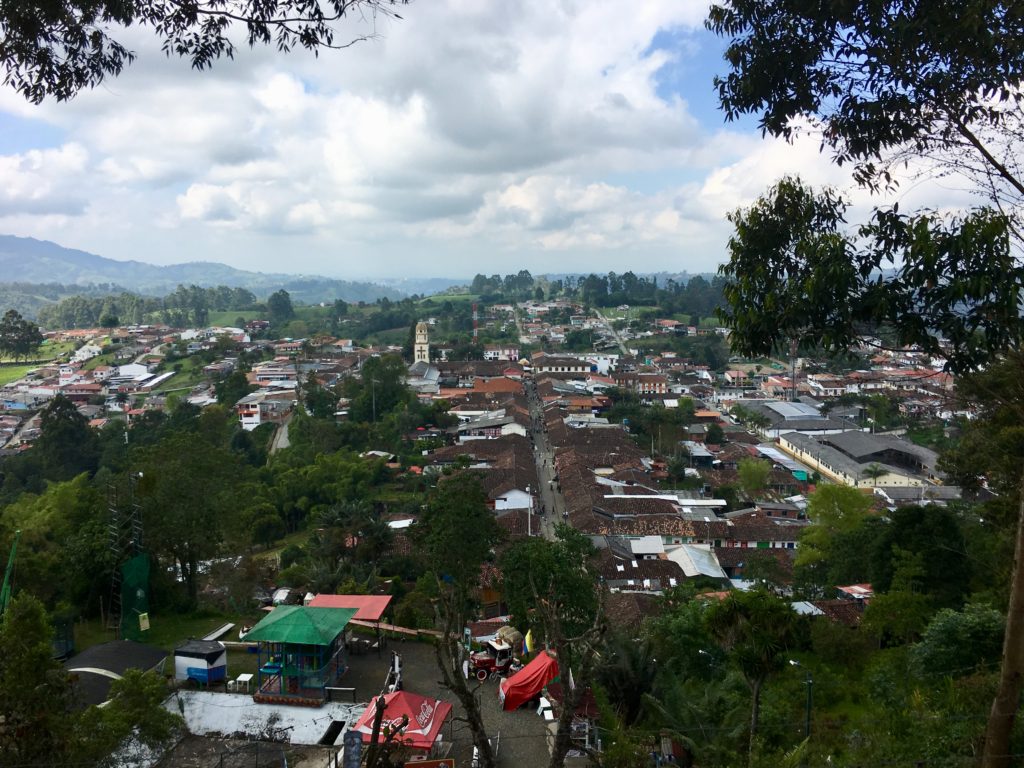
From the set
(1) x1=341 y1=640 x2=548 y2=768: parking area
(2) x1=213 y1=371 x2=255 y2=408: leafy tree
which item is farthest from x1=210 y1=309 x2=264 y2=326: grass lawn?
(1) x1=341 y1=640 x2=548 y2=768: parking area

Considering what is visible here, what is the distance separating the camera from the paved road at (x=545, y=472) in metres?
19.5

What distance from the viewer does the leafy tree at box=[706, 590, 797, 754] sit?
5.57m

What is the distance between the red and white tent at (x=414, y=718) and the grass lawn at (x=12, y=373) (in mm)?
49223

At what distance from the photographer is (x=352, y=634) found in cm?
942

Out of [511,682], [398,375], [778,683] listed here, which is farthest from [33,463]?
[778,683]

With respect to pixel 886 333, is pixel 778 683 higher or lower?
lower

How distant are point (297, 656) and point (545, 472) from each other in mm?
17593

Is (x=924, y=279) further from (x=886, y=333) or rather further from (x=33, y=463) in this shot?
(x=33, y=463)

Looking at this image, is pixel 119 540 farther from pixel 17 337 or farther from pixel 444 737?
pixel 17 337

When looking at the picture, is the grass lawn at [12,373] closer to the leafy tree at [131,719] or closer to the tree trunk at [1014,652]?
the leafy tree at [131,719]

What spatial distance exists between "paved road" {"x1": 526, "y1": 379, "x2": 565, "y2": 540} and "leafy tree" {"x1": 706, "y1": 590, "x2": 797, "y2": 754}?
1049 centimetres

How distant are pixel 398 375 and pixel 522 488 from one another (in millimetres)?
15088

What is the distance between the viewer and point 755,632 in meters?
5.63

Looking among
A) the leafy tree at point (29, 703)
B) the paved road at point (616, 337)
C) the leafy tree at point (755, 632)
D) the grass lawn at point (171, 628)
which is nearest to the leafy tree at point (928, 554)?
the leafy tree at point (755, 632)
